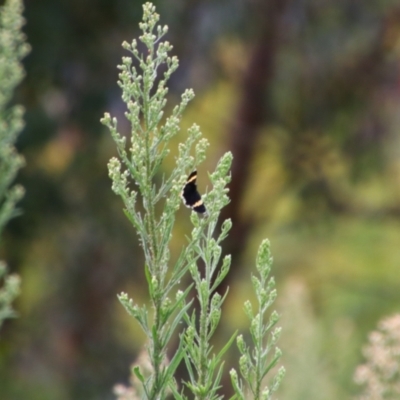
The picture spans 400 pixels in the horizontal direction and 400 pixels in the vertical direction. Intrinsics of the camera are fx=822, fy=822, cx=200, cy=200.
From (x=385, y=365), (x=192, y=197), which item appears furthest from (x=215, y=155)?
(x=192, y=197)

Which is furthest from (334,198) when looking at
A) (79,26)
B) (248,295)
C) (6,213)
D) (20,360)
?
(6,213)

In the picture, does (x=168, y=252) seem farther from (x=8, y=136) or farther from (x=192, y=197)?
(x=8, y=136)

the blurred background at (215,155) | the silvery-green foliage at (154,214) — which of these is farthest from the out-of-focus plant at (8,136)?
the blurred background at (215,155)

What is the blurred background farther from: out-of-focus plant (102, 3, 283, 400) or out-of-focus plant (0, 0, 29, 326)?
out-of-focus plant (102, 3, 283, 400)

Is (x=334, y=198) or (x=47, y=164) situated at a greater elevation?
(x=334, y=198)

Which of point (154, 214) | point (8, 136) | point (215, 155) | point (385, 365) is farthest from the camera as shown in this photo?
point (215, 155)

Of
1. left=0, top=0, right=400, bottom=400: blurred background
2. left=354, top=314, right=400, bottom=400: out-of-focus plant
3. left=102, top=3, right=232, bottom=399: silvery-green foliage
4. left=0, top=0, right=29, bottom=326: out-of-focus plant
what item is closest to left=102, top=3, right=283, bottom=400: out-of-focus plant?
left=102, top=3, right=232, bottom=399: silvery-green foliage

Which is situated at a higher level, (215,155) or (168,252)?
(215,155)

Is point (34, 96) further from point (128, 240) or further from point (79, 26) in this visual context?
point (128, 240)
